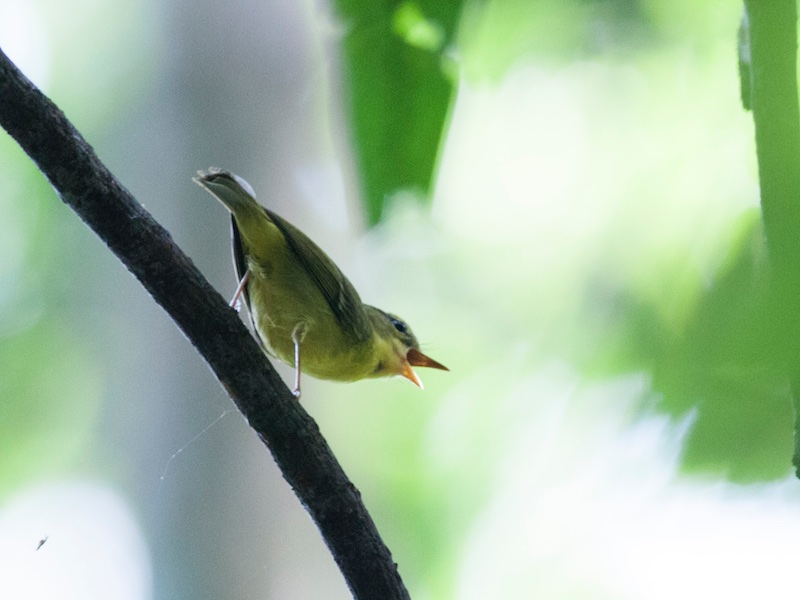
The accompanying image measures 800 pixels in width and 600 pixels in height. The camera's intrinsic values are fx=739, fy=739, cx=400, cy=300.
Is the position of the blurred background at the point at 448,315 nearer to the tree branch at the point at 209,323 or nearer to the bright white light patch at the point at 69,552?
the bright white light patch at the point at 69,552

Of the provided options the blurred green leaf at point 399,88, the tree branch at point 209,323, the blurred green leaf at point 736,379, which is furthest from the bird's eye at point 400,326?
the tree branch at point 209,323

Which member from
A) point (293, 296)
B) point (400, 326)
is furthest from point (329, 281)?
point (400, 326)

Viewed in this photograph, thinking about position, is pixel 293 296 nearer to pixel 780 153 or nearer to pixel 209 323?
pixel 209 323

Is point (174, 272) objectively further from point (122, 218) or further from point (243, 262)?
point (243, 262)

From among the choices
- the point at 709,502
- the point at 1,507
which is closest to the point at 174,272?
the point at 709,502

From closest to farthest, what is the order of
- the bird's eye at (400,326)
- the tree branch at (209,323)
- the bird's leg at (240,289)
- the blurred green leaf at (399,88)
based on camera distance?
1. the tree branch at (209,323)
2. the bird's leg at (240,289)
3. the blurred green leaf at (399,88)
4. the bird's eye at (400,326)

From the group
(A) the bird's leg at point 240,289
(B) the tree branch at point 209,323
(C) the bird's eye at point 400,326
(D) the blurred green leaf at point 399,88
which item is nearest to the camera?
(B) the tree branch at point 209,323

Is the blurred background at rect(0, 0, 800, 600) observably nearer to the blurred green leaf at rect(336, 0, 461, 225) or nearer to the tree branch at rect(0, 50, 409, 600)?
the blurred green leaf at rect(336, 0, 461, 225)
